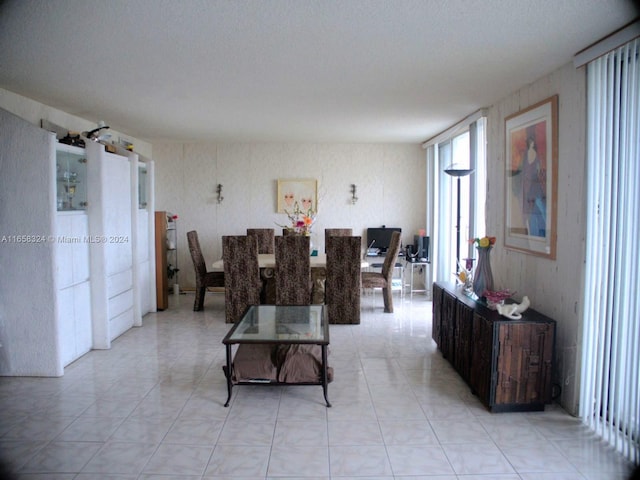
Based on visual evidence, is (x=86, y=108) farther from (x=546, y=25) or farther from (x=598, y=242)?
(x=598, y=242)

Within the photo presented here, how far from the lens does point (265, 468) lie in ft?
7.76

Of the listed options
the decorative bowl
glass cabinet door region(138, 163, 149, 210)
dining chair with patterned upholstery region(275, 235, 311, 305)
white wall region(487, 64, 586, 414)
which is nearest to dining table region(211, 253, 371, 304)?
dining chair with patterned upholstery region(275, 235, 311, 305)

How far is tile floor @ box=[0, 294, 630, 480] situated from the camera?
7.73ft

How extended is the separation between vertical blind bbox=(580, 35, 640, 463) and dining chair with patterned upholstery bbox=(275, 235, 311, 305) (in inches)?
117

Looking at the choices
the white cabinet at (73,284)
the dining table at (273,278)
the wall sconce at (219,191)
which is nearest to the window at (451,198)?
the dining table at (273,278)

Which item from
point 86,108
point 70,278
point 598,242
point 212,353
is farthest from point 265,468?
point 86,108

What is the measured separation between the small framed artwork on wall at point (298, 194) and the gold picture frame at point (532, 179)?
370 centimetres

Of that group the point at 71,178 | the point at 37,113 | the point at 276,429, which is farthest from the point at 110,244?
the point at 276,429

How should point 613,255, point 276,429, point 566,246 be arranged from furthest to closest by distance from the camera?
point 566,246
point 276,429
point 613,255

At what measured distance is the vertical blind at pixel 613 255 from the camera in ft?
8.13

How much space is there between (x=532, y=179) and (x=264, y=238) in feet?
13.7

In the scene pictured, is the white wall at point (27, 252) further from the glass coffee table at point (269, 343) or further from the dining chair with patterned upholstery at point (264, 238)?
the dining chair with patterned upholstery at point (264, 238)

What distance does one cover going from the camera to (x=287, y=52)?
2871 mm

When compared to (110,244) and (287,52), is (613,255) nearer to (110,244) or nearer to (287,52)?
(287,52)
